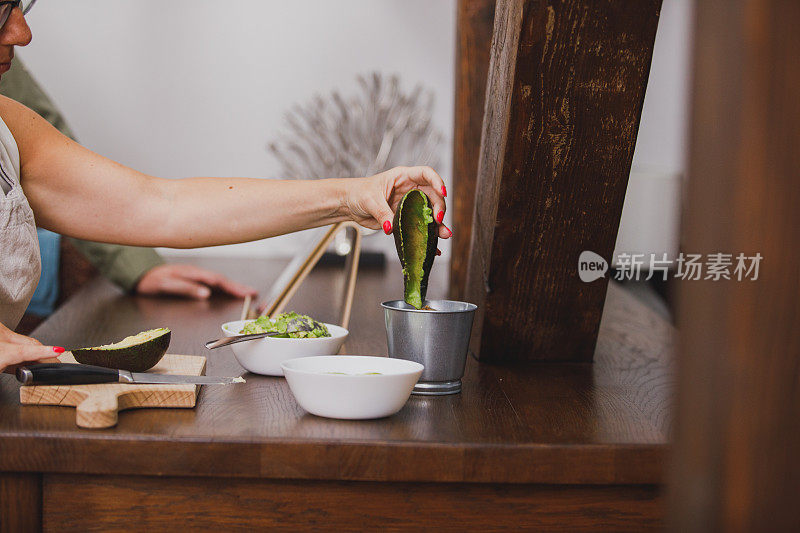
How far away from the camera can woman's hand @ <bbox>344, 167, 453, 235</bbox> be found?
120cm

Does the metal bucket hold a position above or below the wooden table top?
above

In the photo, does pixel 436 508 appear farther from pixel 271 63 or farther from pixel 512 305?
pixel 271 63

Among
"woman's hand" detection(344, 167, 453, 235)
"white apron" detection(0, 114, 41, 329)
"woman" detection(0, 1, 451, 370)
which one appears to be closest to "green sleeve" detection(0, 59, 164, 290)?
"woman" detection(0, 1, 451, 370)

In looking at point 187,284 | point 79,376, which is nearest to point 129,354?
point 79,376

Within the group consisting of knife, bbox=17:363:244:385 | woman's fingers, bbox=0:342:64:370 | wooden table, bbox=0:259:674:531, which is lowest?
wooden table, bbox=0:259:674:531

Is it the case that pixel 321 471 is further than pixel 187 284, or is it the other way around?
pixel 187 284

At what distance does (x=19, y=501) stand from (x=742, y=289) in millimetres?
818

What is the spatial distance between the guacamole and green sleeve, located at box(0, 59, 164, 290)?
107 centimetres

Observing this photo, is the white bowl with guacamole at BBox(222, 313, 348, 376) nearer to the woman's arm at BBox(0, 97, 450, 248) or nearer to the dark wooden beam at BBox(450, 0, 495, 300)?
the woman's arm at BBox(0, 97, 450, 248)

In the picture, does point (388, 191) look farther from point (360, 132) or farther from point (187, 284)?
point (360, 132)

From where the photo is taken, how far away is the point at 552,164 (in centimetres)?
111

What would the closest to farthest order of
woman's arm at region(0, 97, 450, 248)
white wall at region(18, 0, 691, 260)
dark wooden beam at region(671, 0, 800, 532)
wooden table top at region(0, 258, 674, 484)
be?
dark wooden beam at region(671, 0, 800, 532)
wooden table top at region(0, 258, 674, 484)
woman's arm at region(0, 97, 450, 248)
white wall at region(18, 0, 691, 260)

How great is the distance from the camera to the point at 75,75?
123 inches

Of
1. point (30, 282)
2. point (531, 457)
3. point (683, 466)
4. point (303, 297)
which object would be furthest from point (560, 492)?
point (303, 297)
